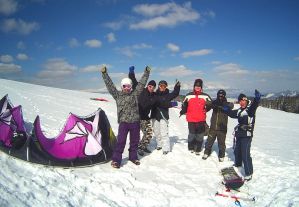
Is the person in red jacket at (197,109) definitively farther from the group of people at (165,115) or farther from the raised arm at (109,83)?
the raised arm at (109,83)

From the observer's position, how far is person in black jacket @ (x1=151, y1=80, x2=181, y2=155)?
28.4 feet

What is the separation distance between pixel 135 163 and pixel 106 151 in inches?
34.7

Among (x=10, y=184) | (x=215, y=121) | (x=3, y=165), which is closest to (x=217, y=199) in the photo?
(x=215, y=121)

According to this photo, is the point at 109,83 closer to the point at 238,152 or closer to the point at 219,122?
the point at 219,122

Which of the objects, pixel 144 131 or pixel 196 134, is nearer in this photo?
pixel 144 131

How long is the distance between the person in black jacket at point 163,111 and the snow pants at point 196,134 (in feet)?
2.62

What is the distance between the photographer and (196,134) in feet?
29.6

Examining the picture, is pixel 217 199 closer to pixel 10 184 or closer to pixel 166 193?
pixel 166 193

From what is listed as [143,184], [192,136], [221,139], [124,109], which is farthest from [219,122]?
[143,184]

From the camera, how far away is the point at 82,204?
515 centimetres

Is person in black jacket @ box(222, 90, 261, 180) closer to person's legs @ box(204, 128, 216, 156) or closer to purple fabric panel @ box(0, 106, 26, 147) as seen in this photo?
person's legs @ box(204, 128, 216, 156)

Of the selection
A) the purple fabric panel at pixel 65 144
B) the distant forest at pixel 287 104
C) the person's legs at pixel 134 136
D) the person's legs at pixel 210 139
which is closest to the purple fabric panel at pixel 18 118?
the purple fabric panel at pixel 65 144

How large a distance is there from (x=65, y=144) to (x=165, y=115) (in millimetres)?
3252

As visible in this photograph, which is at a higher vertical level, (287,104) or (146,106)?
(146,106)
